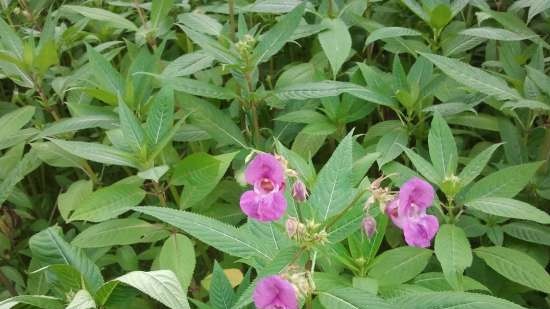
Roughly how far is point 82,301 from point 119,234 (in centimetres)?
45

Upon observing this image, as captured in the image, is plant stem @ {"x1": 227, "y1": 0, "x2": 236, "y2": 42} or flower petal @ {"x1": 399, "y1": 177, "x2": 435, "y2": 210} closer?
flower petal @ {"x1": 399, "y1": 177, "x2": 435, "y2": 210}

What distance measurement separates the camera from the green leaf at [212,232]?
3.83 ft

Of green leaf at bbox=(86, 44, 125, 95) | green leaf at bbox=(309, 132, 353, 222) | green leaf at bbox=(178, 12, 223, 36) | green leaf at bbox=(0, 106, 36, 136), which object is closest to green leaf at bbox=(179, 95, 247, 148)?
green leaf at bbox=(86, 44, 125, 95)

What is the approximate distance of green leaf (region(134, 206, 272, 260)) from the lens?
3.83 ft

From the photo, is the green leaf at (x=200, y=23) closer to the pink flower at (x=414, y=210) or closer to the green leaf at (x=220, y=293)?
the green leaf at (x=220, y=293)

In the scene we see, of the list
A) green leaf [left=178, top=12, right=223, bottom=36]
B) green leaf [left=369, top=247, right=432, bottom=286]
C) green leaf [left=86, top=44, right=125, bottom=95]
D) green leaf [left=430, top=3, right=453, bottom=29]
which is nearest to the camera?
green leaf [left=369, top=247, right=432, bottom=286]

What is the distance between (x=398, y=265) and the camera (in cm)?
145

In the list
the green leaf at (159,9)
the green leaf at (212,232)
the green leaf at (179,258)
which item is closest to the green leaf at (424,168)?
the green leaf at (212,232)

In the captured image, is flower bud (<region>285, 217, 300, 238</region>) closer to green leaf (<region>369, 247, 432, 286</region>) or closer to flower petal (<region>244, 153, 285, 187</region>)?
flower petal (<region>244, 153, 285, 187</region>)

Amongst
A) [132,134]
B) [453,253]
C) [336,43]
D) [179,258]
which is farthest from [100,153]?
[453,253]

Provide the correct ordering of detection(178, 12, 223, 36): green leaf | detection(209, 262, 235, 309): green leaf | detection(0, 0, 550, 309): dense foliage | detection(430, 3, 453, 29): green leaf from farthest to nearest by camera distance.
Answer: detection(178, 12, 223, 36): green leaf → detection(430, 3, 453, 29): green leaf → detection(209, 262, 235, 309): green leaf → detection(0, 0, 550, 309): dense foliage

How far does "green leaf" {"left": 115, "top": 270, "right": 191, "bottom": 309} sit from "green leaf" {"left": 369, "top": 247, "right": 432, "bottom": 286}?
476 mm

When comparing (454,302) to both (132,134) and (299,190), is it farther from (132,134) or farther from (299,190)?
(132,134)

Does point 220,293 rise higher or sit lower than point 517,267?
higher
